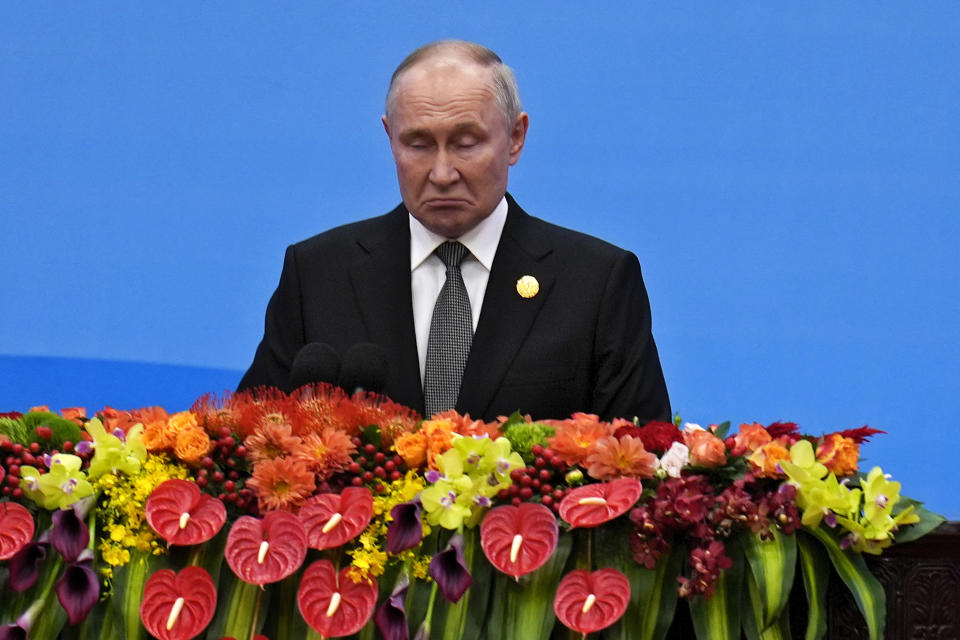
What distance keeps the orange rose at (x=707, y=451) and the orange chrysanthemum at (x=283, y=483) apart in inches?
15.8

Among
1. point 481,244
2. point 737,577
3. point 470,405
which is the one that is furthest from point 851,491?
point 481,244

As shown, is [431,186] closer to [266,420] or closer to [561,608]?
[266,420]

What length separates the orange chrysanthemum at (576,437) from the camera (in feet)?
4.72

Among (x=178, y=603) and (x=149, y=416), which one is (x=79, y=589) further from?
(x=149, y=416)

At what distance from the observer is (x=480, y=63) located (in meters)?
2.13

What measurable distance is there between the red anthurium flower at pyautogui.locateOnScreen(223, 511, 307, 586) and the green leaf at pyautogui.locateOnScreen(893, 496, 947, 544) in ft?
2.01

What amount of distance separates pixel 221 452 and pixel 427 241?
816mm

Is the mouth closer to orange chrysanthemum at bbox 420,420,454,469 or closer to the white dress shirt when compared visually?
the white dress shirt

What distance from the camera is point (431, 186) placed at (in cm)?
211

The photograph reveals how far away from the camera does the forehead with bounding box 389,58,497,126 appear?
208cm

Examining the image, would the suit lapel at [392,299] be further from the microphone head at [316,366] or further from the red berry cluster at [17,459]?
the red berry cluster at [17,459]

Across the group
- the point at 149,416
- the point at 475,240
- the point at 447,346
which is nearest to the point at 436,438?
the point at 149,416

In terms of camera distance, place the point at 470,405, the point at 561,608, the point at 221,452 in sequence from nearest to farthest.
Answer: the point at 561,608 → the point at 221,452 → the point at 470,405

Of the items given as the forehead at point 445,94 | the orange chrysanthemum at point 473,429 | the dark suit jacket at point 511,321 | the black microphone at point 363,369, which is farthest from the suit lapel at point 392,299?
the orange chrysanthemum at point 473,429
